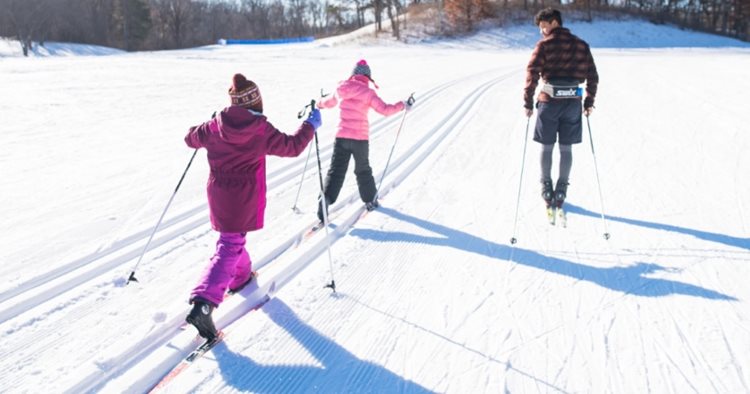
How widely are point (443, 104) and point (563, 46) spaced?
757 cm

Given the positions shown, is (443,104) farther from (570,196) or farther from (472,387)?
(472,387)

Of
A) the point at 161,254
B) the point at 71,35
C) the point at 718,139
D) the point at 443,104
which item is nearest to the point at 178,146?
the point at 161,254

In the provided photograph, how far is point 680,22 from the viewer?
173 feet

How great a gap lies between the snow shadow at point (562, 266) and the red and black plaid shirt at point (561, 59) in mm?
1521

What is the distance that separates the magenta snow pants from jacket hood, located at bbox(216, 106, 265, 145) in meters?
0.62

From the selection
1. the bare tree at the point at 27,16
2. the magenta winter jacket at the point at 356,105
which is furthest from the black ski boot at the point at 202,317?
the bare tree at the point at 27,16

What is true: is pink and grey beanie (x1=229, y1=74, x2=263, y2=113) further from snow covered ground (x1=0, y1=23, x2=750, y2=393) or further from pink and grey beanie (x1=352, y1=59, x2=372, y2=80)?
pink and grey beanie (x1=352, y1=59, x2=372, y2=80)

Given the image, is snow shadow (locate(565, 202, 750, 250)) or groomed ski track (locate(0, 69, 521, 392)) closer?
groomed ski track (locate(0, 69, 521, 392))

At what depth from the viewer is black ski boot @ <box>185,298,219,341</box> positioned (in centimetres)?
274

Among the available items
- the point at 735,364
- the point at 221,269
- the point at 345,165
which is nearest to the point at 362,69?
the point at 345,165

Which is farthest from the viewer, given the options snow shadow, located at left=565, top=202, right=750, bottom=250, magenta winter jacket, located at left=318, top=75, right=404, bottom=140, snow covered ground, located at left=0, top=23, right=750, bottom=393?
magenta winter jacket, located at left=318, top=75, right=404, bottom=140

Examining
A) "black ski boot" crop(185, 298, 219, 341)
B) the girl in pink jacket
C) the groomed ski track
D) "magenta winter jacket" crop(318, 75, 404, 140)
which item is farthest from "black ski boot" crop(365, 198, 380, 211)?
"black ski boot" crop(185, 298, 219, 341)

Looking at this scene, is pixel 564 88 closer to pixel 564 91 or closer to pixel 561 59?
pixel 564 91

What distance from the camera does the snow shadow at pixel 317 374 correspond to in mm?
2539
